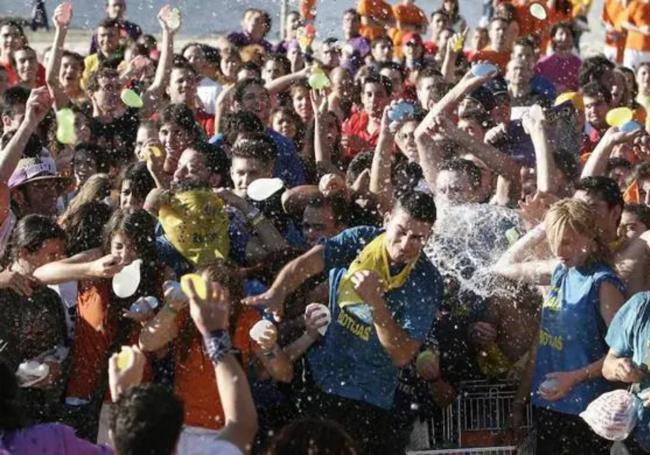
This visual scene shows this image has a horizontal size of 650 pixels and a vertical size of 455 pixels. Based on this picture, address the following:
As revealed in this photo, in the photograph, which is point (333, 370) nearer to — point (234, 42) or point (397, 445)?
point (397, 445)

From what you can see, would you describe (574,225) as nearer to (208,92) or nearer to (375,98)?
(375,98)

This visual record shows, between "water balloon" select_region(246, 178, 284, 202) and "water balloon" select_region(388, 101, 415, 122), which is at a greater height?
"water balloon" select_region(388, 101, 415, 122)

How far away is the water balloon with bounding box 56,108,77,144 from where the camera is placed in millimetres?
8258

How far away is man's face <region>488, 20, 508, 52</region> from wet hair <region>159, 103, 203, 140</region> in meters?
4.70

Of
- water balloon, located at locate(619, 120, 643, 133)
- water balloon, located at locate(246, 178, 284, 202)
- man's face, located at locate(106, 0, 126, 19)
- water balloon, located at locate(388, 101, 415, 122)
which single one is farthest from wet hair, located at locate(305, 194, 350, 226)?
man's face, located at locate(106, 0, 126, 19)

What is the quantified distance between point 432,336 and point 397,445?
0.67 meters

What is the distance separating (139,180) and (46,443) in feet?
8.88

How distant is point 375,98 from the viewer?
29.7 feet

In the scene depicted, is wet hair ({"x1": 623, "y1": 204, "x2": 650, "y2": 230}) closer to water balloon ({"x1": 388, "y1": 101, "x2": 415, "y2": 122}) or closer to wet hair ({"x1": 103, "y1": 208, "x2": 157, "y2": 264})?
water balloon ({"x1": 388, "y1": 101, "x2": 415, "y2": 122})

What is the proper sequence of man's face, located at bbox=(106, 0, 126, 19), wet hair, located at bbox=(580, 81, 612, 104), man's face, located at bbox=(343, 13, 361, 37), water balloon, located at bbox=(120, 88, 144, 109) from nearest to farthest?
1. water balloon, located at bbox=(120, 88, 144, 109)
2. wet hair, located at bbox=(580, 81, 612, 104)
3. man's face, located at bbox=(106, 0, 126, 19)
4. man's face, located at bbox=(343, 13, 361, 37)

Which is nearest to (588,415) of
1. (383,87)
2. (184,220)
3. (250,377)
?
(250,377)

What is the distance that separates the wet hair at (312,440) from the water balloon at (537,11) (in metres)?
9.47

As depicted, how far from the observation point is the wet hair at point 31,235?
5.72 metres

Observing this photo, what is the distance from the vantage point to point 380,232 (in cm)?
583
